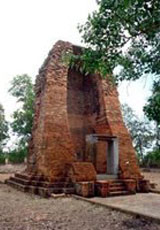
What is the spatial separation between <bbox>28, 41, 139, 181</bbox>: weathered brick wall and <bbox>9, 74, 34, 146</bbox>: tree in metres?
11.5

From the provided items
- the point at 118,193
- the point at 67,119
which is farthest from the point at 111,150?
the point at 118,193

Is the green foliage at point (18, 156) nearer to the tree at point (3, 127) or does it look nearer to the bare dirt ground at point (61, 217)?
the tree at point (3, 127)

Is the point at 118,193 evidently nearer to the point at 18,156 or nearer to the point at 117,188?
the point at 117,188

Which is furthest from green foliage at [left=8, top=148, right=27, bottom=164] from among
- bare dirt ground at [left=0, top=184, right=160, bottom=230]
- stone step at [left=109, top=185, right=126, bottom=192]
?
bare dirt ground at [left=0, top=184, right=160, bottom=230]

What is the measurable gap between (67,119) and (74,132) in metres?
2.66

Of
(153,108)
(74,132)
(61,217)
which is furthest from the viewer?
(74,132)

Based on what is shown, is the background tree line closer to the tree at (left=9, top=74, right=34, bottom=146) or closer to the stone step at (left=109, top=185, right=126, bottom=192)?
the tree at (left=9, top=74, right=34, bottom=146)

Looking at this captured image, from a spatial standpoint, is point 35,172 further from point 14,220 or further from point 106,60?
point 106,60

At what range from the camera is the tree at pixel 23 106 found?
2742 centimetres

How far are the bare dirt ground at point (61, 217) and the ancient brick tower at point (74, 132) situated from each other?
1728 mm

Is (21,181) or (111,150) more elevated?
(111,150)

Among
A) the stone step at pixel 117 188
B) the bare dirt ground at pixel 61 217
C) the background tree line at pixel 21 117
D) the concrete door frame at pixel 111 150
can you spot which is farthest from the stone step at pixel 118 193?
the background tree line at pixel 21 117

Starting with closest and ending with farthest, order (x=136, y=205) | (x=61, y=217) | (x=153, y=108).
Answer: (x=153, y=108) → (x=61, y=217) → (x=136, y=205)

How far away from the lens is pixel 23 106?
27875 millimetres
